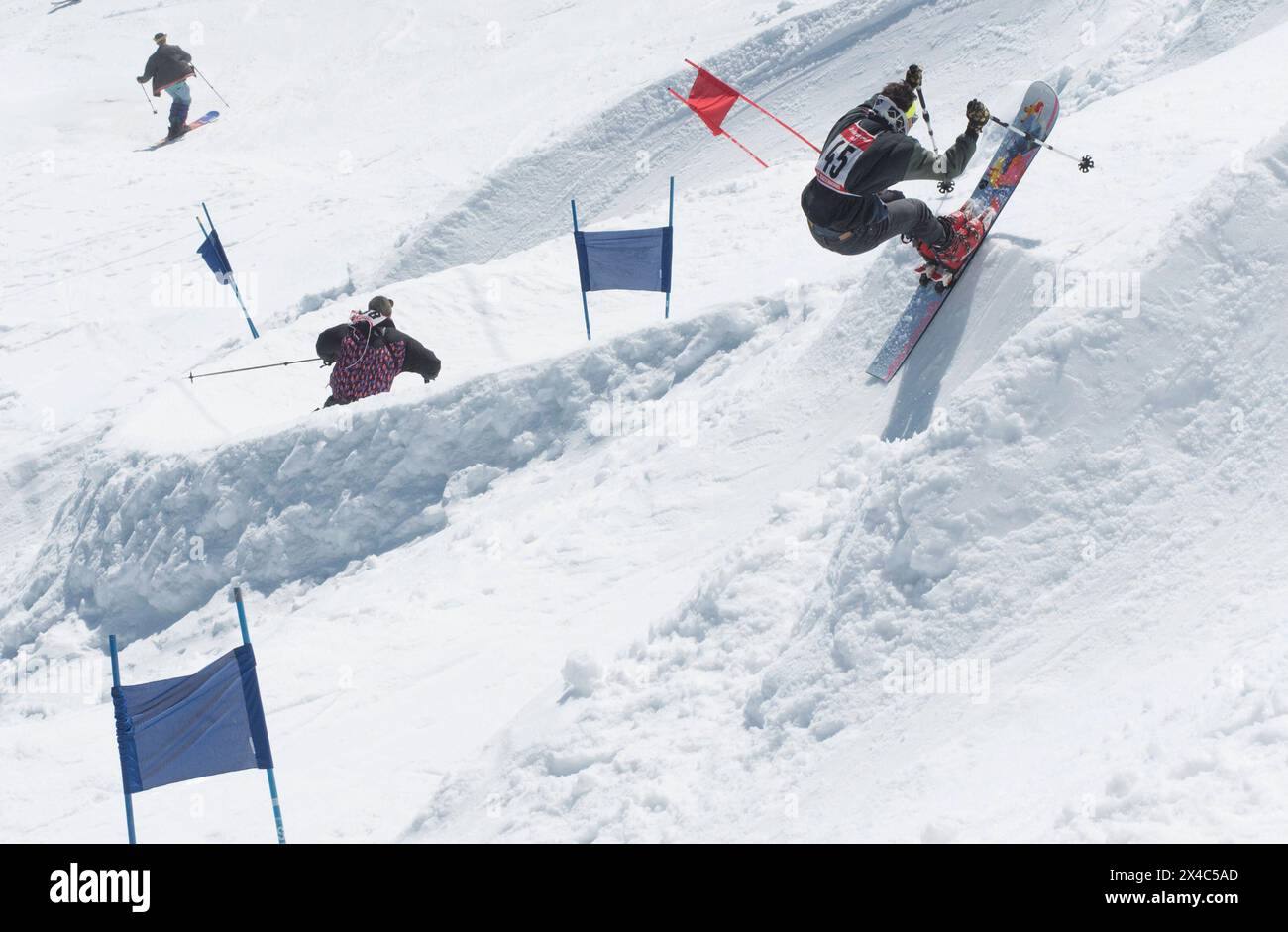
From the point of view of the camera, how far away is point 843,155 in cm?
767

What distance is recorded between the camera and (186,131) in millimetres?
23938

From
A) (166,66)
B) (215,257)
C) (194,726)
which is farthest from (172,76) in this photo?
(194,726)

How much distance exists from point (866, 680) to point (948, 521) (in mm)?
847

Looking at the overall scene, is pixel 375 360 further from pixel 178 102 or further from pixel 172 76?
pixel 178 102

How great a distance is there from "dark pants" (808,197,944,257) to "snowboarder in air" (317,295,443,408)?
16.6 feet

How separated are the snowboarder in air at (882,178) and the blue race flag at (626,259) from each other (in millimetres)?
3920

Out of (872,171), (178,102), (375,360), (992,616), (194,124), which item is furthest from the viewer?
(194,124)

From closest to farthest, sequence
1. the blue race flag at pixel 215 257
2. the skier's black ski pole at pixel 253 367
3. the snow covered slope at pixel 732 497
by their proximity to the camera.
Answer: the snow covered slope at pixel 732 497
the skier's black ski pole at pixel 253 367
the blue race flag at pixel 215 257

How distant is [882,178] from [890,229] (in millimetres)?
400

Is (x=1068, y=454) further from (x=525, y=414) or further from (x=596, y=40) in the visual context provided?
(x=596, y=40)

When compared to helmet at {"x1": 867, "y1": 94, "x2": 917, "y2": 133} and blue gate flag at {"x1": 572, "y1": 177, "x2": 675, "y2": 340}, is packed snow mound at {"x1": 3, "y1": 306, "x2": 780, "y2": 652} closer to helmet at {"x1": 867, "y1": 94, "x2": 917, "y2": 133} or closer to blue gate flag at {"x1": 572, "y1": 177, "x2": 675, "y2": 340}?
blue gate flag at {"x1": 572, "y1": 177, "x2": 675, "y2": 340}

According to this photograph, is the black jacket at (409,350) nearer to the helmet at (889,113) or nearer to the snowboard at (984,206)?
the snowboard at (984,206)

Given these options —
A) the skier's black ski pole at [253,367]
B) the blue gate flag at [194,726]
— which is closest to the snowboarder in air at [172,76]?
the skier's black ski pole at [253,367]

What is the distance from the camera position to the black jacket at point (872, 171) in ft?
24.9
